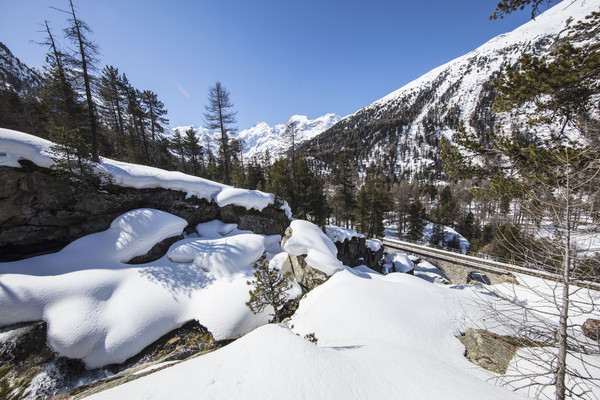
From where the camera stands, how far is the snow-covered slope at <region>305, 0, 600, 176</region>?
117625mm

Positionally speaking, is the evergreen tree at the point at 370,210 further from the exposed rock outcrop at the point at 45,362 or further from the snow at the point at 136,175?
the exposed rock outcrop at the point at 45,362

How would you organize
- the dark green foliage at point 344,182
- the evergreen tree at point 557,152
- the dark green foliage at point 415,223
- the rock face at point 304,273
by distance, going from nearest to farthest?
the evergreen tree at point 557,152, the rock face at point 304,273, the dark green foliage at point 344,182, the dark green foliage at point 415,223

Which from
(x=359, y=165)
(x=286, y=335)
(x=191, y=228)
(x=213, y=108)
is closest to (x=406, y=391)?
(x=286, y=335)

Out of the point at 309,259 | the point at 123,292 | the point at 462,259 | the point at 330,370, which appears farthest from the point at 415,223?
the point at 123,292

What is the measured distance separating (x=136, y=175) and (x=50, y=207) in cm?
357

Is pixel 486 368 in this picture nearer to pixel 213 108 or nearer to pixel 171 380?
pixel 171 380

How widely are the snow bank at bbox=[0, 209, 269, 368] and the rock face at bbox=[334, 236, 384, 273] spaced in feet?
37.1

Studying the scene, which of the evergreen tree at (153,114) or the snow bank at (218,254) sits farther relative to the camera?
the evergreen tree at (153,114)

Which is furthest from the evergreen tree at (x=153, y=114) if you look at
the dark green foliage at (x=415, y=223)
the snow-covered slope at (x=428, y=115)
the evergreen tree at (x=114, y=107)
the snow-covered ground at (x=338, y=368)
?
the snow-covered slope at (x=428, y=115)

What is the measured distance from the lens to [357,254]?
68.2 feet

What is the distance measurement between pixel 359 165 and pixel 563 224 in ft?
404

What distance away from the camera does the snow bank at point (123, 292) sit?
20.8ft

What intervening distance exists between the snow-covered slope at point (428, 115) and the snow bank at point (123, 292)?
11048cm

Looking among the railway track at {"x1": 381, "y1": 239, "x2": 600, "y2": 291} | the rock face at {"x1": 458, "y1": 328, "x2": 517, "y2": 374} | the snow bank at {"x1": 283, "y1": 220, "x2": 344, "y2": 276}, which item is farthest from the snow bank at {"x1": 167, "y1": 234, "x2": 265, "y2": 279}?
the railway track at {"x1": 381, "y1": 239, "x2": 600, "y2": 291}
